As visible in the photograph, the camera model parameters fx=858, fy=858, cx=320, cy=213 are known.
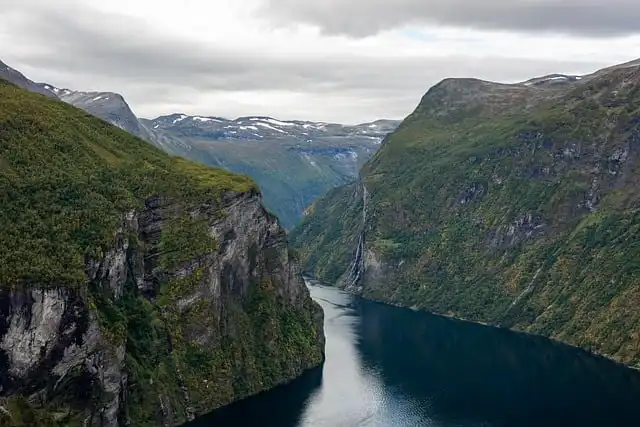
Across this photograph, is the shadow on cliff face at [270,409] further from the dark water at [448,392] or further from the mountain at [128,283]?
the mountain at [128,283]

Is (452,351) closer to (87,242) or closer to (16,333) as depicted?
(87,242)

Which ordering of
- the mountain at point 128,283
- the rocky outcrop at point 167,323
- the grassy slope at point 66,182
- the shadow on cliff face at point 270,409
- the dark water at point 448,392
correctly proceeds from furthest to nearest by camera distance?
1. the dark water at point 448,392
2. the shadow on cliff face at point 270,409
3. the grassy slope at point 66,182
4. the mountain at point 128,283
5. the rocky outcrop at point 167,323

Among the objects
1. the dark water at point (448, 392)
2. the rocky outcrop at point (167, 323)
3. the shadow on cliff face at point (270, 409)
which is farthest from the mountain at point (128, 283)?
the dark water at point (448, 392)

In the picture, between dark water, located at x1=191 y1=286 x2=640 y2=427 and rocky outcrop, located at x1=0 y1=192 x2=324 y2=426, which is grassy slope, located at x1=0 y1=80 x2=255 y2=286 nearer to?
rocky outcrop, located at x1=0 y1=192 x2=324 y2=426

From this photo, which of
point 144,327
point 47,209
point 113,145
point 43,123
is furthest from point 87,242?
point 113,145

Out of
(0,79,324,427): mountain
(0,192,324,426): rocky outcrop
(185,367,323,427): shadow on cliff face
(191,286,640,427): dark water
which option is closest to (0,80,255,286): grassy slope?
(0,79,324,427): mountain

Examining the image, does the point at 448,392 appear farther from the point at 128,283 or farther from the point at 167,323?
the point at 128,283
